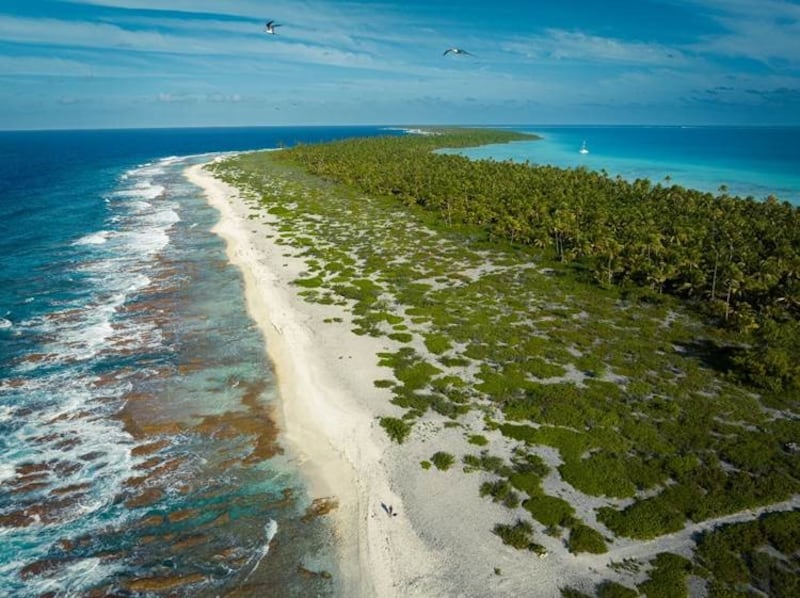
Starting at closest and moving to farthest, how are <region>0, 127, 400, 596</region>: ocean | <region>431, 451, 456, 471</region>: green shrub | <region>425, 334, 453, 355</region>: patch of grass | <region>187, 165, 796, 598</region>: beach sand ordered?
1. <region>187, 165, 796, 598</region>: beach sand
2. <region>0, 127, 400, 596</region>: ocean
3. <region>431, 451, 456, 471</region>: green shrub
4. <region>425, 334, 453, 355</region>: patch of grass

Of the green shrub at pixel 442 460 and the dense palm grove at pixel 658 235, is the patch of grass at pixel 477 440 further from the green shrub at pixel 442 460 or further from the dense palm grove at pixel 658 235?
the dense palm grove at pixel 658 235

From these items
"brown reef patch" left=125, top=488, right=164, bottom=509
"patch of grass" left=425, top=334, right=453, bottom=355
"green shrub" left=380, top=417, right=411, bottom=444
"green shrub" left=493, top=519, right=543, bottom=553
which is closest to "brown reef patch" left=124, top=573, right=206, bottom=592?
"brown reef patch" left=125, top=488, right=164, bottom=509

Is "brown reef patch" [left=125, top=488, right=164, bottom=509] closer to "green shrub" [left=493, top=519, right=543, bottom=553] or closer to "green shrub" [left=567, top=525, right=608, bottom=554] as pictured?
"green shrub" [left=493, top=519, right=543, bottom=553]

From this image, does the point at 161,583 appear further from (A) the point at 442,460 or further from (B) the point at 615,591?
(B) the point at 615,591

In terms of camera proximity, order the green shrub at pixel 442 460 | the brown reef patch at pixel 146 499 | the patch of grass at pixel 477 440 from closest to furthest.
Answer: the brown reef patch at pixel 146 499 < the green shrub at pixel 442 460 < the patch of grass at pixel 477 440

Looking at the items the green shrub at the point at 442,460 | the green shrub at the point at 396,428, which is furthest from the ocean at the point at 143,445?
the green shrub at the point at 442,460

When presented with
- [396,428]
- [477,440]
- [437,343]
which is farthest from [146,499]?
[437,343]
